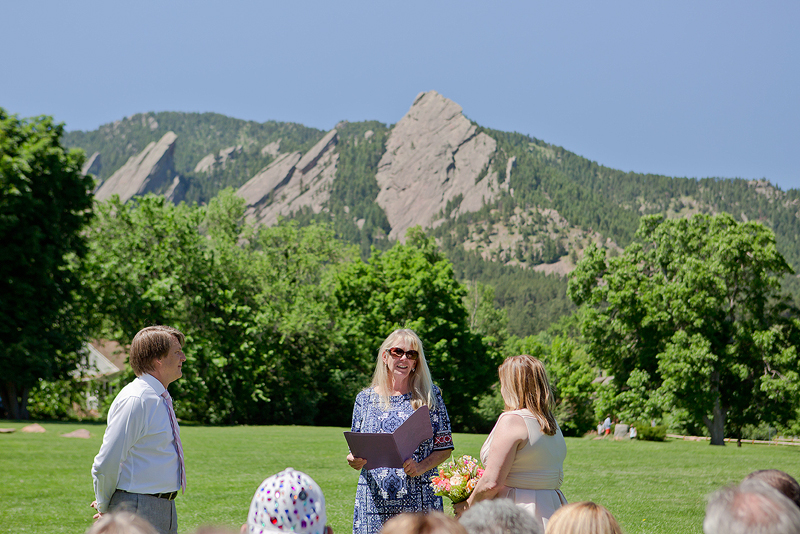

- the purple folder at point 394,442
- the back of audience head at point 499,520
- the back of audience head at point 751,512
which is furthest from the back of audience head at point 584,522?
the purple folder at point 394,442

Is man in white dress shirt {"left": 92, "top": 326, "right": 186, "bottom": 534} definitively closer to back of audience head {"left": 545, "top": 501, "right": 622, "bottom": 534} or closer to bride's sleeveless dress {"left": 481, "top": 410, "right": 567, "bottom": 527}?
bride's sleeveless dress {"left": 481, "top": 410, "right": 567, "bottom": 527}

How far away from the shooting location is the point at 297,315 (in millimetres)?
41312

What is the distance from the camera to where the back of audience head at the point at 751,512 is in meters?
2.22

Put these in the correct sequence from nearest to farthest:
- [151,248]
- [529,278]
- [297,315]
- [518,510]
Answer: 1. [518,510]
2. [151,248]
3. [297,315]
4. [529,278]

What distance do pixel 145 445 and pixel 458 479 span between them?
2.07 metres

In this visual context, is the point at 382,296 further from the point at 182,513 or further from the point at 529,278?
the point at 529,278

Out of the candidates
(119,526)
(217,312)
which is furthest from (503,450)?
(217,312)

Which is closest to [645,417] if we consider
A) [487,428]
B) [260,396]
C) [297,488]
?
[487,428]

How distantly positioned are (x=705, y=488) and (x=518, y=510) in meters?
13.9

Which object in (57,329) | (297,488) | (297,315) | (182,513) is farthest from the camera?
(297,315)

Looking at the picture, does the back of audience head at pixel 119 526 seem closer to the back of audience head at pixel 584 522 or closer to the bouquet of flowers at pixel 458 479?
the back of audience head at pixel 584 522

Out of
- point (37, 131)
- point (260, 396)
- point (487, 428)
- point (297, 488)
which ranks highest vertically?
point (37, 131)

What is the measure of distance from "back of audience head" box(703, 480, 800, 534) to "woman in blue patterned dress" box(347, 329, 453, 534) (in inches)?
98.7

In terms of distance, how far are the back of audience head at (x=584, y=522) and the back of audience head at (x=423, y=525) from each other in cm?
64
